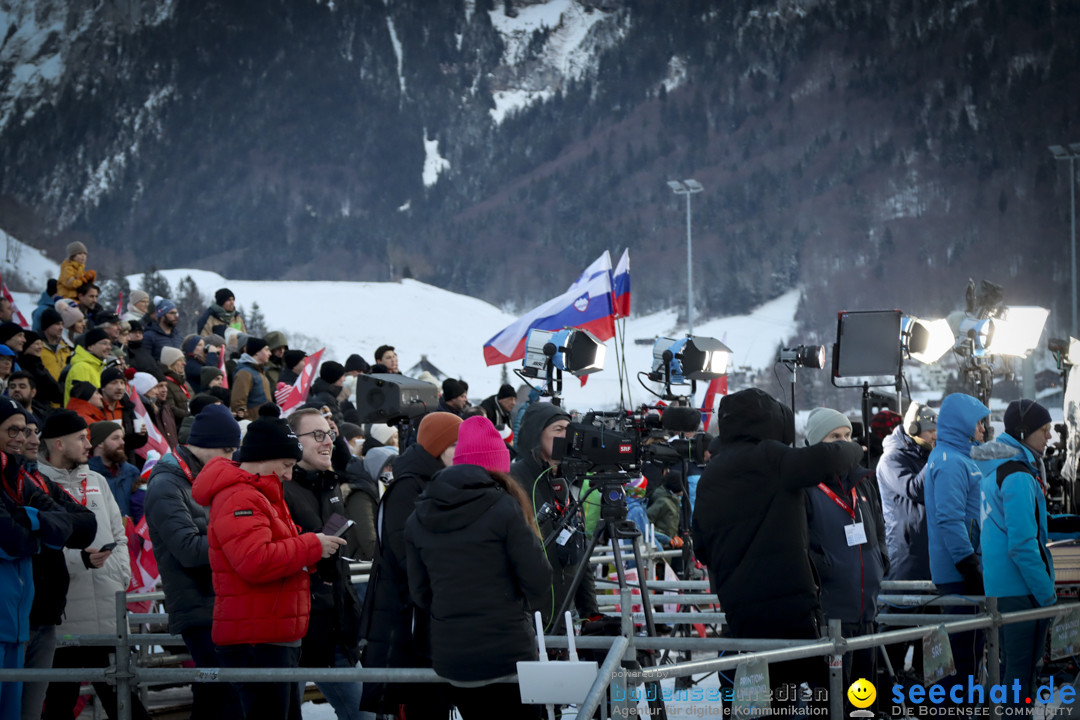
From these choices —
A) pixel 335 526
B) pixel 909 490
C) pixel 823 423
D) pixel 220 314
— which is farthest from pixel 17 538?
pixel 220 314

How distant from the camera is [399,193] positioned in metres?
49.5

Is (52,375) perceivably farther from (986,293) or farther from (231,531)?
(986,293)

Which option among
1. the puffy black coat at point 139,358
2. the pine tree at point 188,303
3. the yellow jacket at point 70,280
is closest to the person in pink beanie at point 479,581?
the puffy black coat at point 139,358

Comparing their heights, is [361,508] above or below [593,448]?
below

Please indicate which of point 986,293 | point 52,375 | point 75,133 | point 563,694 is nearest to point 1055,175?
point 75,133

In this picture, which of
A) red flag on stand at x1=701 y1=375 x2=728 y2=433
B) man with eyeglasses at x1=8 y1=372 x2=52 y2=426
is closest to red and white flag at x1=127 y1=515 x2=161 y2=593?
man with eyeglasses at x1=8 y1=372 x2=52 y2=426

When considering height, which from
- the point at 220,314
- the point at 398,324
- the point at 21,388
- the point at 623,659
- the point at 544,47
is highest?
the point at 544,47

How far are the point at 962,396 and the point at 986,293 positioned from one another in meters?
3.21

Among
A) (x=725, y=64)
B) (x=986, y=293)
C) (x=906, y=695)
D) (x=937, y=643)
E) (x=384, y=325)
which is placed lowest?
(x=906, y=695)

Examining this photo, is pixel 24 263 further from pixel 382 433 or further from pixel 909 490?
pixel 909 490

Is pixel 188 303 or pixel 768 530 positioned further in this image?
pixel 188 303

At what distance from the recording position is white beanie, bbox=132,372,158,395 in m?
8.16

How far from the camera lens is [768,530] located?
3564mm

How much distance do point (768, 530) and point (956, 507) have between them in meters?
1.52
